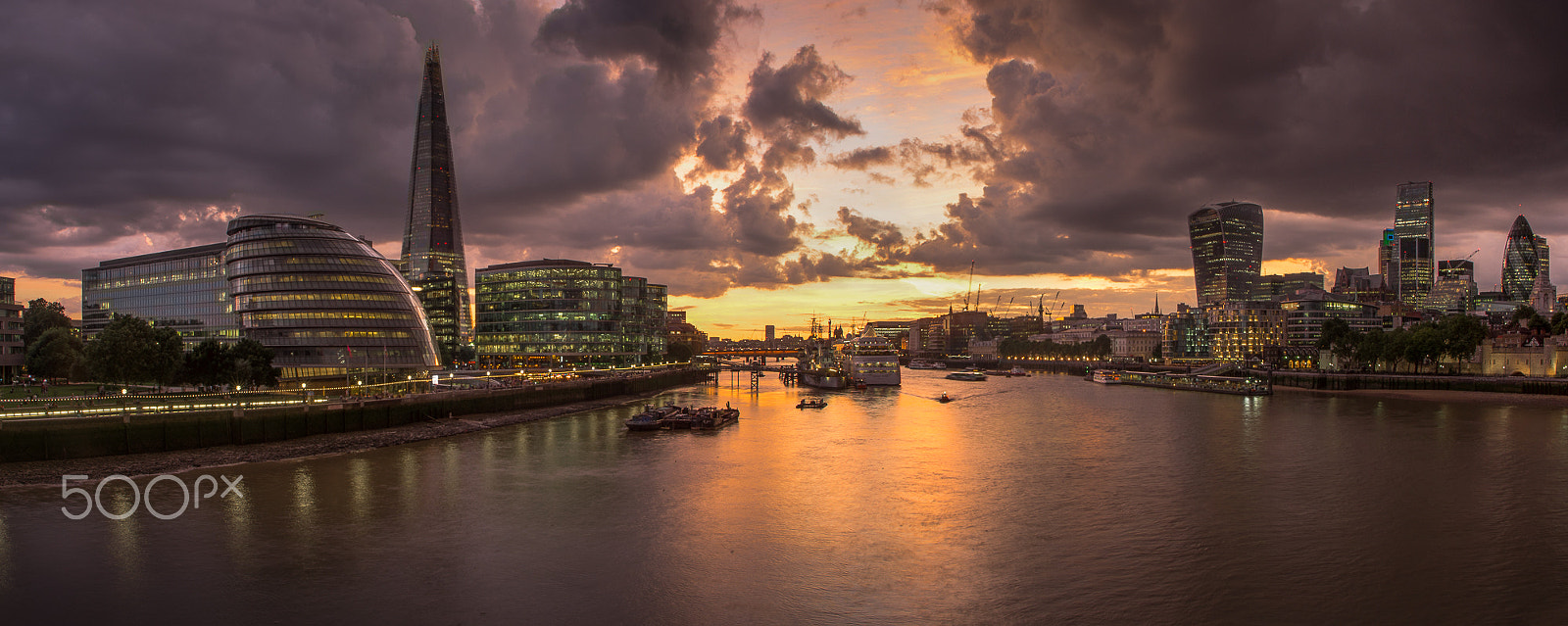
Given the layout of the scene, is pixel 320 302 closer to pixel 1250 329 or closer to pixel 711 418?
pixel 711 418

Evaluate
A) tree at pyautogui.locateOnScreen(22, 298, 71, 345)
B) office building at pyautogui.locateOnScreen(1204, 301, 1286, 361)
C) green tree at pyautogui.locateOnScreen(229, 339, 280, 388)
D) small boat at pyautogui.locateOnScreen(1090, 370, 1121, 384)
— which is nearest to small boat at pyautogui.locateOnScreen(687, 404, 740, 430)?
green tree at pyautogui.locateOnScreen(229, 339, 280, 388)

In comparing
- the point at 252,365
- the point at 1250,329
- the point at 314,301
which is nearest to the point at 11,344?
the point at 314,301

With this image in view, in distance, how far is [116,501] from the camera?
3059 centimetres

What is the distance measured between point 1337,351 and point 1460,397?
53.2m

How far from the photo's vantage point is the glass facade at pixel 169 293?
11669 centimetres

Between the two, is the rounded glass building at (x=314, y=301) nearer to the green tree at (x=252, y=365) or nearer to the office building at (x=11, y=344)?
the green tree at (x=252, y=365)

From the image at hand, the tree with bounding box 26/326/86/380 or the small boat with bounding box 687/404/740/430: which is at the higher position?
the tree with bounding box 26/326/86/380

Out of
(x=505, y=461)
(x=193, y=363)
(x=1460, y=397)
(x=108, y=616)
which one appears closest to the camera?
(x=108, y=616)

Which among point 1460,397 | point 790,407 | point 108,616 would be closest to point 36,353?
point 790,407

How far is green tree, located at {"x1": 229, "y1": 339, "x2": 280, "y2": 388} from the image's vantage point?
67.1m

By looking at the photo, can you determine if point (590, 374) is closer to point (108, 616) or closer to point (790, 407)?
point (790, 407)

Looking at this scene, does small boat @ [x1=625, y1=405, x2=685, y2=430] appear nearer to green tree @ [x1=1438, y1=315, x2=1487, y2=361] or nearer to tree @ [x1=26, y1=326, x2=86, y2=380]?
tree @ [x1=26, y1=326, x2=86, y2=380]

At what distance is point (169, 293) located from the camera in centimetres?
12138

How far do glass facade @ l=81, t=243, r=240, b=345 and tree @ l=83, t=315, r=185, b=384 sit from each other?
56289 mm
